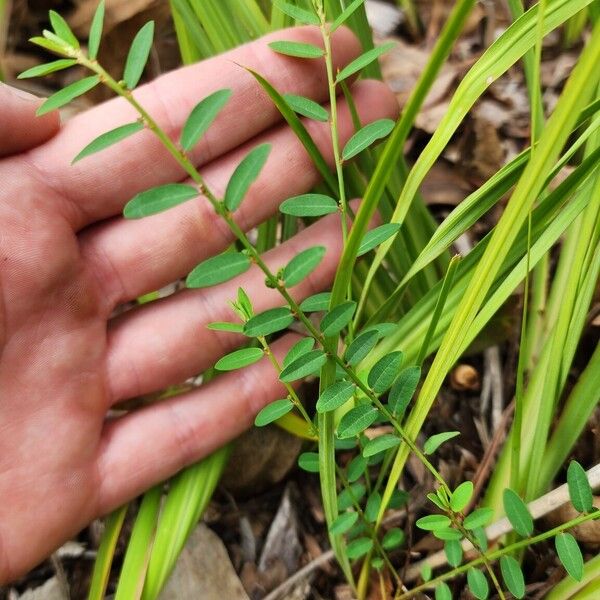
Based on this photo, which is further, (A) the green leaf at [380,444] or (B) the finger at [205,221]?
(B) the finger at [205,221]

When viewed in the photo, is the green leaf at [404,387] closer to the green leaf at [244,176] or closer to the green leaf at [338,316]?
the green leaf at [338,316]

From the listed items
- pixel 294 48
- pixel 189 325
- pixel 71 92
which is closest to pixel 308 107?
pixel 294 48

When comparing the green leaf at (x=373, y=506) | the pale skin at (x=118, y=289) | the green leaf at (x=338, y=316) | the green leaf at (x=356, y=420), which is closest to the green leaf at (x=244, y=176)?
the green leaf at (x=338, y=316)

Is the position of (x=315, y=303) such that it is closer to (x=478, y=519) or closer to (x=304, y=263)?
(x=304, y=263)

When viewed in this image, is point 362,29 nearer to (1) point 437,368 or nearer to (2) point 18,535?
(1) point 437,368

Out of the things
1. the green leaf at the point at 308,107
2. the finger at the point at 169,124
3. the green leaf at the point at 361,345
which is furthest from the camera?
the finger at the point at 169,124

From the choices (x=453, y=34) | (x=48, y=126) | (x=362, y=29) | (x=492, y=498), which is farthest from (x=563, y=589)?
(x=48, y=126)
